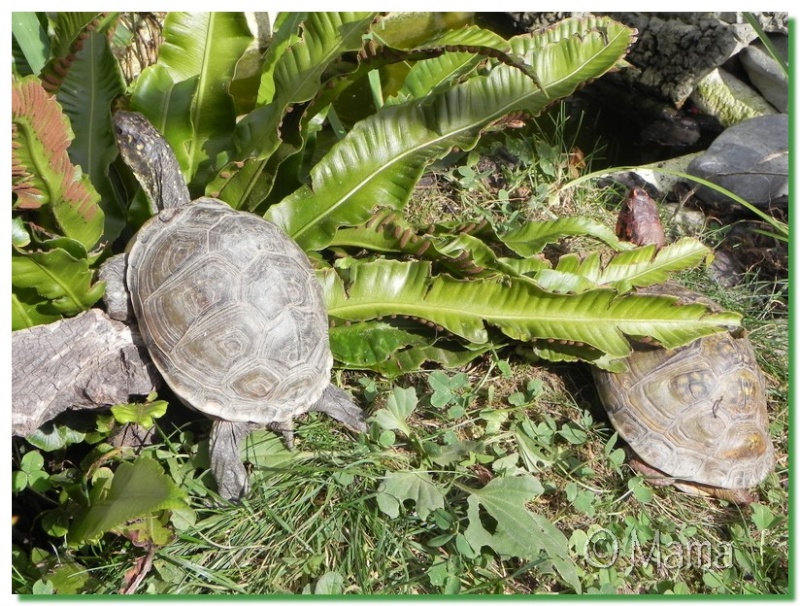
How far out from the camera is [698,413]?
3.16 metres

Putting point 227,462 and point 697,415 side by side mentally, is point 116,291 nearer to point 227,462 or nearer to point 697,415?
point 227,462

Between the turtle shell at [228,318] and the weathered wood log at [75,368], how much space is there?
132mm

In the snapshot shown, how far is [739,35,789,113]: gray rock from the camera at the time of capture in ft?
17.6

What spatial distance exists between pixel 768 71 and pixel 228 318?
4.85 meters

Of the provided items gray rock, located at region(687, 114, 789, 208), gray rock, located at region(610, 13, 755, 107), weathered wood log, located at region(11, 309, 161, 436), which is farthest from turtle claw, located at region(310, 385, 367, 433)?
gray rock, located at region(610, 13, 755, 107)

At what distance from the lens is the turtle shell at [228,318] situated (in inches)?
104

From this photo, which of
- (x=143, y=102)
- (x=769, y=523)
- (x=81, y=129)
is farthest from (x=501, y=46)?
(x=769, y=523)

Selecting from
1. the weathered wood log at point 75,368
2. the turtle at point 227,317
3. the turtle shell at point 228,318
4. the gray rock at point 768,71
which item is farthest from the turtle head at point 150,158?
the gray rock at point 768,71

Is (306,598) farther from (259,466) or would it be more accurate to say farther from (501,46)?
(501,46)

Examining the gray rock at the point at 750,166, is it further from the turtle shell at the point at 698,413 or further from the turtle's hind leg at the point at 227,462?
the turtle's hind leg at the point at 227,462

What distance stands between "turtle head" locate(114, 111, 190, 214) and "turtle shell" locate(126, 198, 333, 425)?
0.78ft

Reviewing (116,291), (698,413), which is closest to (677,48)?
(698,413)

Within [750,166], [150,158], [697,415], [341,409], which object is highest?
[150,158]

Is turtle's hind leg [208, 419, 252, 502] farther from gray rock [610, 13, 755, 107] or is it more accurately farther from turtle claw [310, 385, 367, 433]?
gray rock [610, 13, 755, 107]
